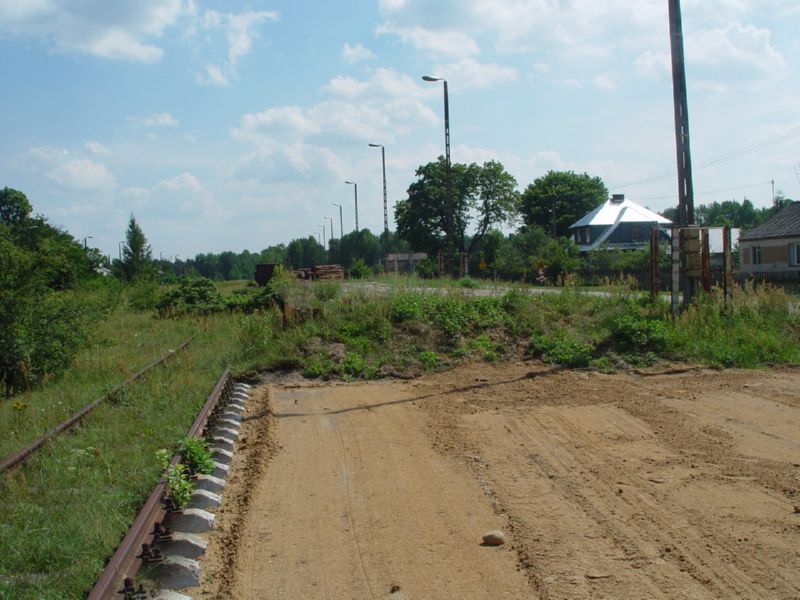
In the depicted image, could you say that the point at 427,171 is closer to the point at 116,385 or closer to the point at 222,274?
the point at 116,385

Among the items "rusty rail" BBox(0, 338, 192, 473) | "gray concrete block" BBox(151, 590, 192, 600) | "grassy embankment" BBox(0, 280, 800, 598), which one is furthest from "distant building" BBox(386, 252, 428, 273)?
"gray concrete block" BBox(151, 590, 192, 600)

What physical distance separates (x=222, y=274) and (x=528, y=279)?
120262 millimetres

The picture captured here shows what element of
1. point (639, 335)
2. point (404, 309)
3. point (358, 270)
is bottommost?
point (639, 335)

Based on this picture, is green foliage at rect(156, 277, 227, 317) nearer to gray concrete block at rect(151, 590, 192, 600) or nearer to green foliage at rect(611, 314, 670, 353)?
green foliage at rect(611, 314, 670, 353)

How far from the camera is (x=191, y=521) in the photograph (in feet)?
19.9

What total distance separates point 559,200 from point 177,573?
90040 millimetres

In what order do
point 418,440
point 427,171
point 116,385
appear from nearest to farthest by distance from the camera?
point 418,440, point 116,385, point 427,171

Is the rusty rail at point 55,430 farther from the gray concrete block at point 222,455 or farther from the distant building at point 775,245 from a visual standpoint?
the distant building at point 775,245

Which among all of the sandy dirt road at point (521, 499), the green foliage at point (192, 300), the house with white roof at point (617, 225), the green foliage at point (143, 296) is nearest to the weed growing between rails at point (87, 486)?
the sandy dirt road at point (521, 499)

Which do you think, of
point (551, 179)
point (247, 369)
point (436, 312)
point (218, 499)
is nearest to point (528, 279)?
point (436, 312)

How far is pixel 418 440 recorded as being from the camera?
8.89m

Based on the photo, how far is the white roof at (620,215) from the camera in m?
79.6

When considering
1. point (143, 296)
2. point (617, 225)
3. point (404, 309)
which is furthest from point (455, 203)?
point (404, 309)

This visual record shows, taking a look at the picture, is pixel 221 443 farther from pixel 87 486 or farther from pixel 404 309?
pixel 404 309
